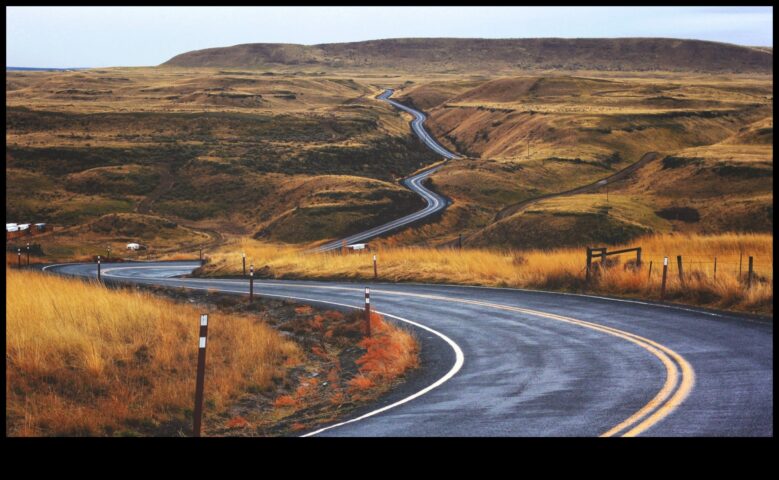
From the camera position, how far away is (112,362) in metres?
15.2

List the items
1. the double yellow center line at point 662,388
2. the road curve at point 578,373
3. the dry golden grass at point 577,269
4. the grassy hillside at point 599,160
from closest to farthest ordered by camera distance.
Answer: the double yellow center line at point 662,388
the road curve at point 578,373
the dry golden grass at point 577,269
the grassy hillside at point 599,160

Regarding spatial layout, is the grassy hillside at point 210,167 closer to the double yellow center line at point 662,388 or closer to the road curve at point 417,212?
the road curve at point 417,212

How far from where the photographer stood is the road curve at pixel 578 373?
34.6 feet

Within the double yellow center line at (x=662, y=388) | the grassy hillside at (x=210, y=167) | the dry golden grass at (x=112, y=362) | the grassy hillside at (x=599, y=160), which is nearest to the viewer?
the double yellow center line at (x=662, y=388)

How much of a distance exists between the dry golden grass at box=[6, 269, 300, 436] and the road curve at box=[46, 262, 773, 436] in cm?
316

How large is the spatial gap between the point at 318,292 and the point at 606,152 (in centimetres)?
7340

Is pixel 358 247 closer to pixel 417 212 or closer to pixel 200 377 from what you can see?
pixel 417 212

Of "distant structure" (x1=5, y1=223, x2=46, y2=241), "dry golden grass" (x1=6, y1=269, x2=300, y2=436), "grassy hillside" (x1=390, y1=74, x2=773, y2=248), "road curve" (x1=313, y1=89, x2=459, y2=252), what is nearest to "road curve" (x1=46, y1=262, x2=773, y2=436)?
"dry golden grass" (x1=6, y1=269, x2=300, y2=436)

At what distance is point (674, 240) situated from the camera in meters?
42.8

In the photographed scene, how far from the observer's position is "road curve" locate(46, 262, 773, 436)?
1053 centimetres

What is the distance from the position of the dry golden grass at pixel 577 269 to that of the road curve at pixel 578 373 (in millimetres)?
1692

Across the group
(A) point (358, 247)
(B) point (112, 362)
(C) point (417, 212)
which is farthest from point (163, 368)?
(C) point (417, 212)

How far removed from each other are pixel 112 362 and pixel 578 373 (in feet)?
26.1

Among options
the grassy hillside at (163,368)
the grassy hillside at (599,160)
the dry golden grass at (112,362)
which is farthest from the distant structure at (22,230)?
the dry golden grass at (112,362)
